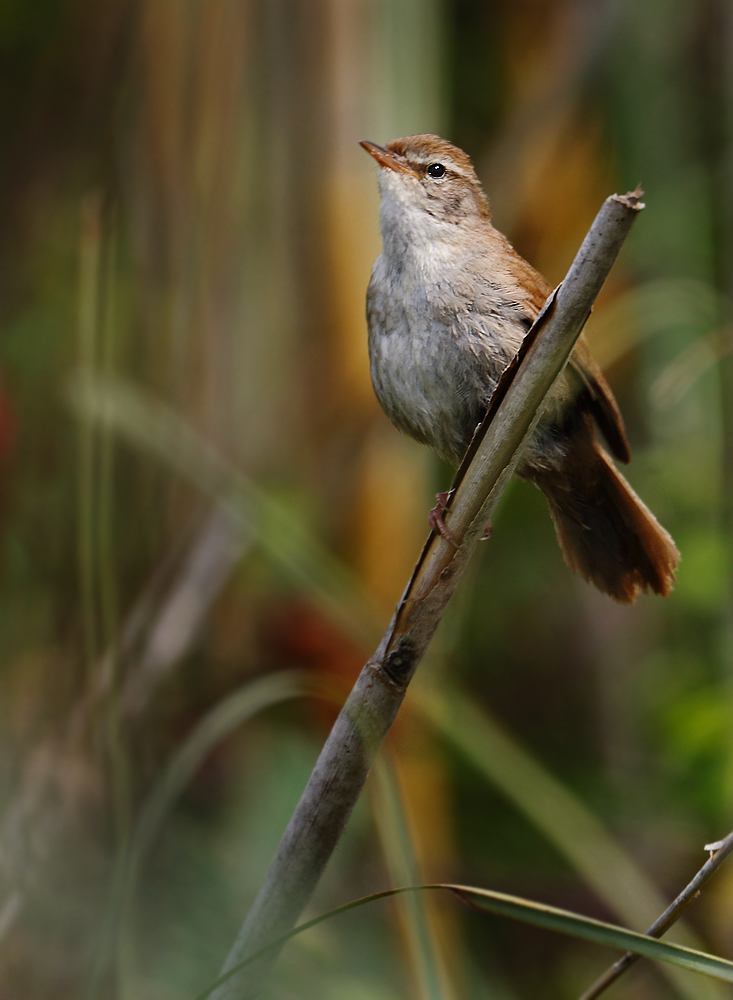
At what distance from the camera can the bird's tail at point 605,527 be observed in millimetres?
1479

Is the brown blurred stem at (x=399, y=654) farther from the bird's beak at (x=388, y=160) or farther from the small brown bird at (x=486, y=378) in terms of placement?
the bird's beak at (x=388, y=160)

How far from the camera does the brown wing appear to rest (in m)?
1.38

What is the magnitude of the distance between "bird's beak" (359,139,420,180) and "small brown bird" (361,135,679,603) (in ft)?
0.29

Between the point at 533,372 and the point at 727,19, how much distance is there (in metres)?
1.85

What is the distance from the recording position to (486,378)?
146 cm

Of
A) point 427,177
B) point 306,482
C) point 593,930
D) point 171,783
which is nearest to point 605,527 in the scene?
point 427,177

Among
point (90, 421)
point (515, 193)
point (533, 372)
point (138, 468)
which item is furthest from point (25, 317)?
point (533, 372)

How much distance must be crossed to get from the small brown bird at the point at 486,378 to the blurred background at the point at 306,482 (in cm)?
20

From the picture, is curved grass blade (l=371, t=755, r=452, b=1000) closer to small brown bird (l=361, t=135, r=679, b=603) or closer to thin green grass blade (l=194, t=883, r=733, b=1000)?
thin green grass blade (l=194, t=883, r=733, b=1000)

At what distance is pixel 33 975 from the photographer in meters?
1.45

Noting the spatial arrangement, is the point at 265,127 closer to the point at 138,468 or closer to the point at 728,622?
the point at 138,468

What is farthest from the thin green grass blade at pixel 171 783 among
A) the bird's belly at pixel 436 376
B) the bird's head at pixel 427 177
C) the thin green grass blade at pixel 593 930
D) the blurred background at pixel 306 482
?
the bird's head at pixel 427 177

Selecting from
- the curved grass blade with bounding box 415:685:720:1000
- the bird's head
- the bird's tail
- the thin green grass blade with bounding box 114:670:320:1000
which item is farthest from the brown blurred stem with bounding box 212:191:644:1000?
the bird's head

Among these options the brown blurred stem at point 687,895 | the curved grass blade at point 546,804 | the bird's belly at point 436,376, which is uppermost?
the bird's belly at point 436,376
